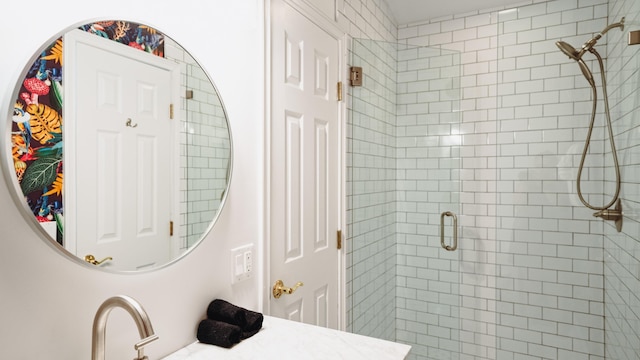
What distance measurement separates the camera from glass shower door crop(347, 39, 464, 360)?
2363 mm

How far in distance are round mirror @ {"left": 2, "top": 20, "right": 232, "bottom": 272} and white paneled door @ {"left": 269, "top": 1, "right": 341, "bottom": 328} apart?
1.34 feet

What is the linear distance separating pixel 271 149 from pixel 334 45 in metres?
0.83

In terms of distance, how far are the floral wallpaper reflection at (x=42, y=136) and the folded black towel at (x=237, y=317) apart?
55 cm

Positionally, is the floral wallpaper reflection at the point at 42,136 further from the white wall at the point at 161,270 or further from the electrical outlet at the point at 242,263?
the electrical outlet at the point at 242,263

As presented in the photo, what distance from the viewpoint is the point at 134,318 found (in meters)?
0.77

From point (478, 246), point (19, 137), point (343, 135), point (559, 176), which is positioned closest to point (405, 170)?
point (343, 135)

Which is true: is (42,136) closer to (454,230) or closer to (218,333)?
(218,333)

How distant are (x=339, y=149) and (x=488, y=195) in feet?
4.13

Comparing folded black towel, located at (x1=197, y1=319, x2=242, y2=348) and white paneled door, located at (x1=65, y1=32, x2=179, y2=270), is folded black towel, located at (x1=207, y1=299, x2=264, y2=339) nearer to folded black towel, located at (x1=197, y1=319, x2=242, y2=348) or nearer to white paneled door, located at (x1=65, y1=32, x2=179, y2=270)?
folded black towel, located at (x1=197, y1=319, x2=242, y2=348)

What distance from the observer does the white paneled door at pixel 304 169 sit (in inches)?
65.2

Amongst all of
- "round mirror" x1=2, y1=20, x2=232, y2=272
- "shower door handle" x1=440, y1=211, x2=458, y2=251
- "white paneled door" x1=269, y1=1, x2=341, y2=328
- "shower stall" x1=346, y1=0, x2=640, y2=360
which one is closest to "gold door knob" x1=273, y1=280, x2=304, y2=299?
"white paneled door" x1=269, y1=1, x2=341, y2=328

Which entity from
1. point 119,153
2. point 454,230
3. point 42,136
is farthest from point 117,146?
point 454,230

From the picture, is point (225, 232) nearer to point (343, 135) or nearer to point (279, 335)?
point (279, 335)

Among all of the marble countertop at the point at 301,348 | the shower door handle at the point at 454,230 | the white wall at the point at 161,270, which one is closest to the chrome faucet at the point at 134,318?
the white wall at the point at 161,270
